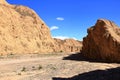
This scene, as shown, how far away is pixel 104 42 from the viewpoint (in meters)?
32.4

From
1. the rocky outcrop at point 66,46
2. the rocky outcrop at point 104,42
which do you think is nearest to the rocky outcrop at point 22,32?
the rocky outcrop at point 66,46

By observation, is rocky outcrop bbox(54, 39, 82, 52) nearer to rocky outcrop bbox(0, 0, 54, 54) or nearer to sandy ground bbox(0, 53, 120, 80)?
rocky outcrop bbox(0, 0, 54, 54)

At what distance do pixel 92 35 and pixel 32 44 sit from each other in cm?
3498

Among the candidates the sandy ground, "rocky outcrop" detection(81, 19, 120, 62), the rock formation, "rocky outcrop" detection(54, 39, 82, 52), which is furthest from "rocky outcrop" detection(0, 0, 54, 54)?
the sandy ground

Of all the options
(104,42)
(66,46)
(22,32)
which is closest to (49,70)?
(104,42)

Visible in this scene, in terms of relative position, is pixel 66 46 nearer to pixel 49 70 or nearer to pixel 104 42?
pixel 104 42

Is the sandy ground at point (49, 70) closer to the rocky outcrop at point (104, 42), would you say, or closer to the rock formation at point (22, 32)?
the rocky outcrop at point (104, 42)

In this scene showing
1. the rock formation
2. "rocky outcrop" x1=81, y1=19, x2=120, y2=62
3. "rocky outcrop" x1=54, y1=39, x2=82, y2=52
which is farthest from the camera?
"rocky outcrop" x1=54, y1=39, x2=82, y2=52

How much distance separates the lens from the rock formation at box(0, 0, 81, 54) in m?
61.5

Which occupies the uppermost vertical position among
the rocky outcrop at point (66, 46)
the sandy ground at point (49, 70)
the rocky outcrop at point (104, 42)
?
the rocky outcrop at point (66, 46)

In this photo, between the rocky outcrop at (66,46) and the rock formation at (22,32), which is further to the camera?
the rocky outcrop at (66,46)

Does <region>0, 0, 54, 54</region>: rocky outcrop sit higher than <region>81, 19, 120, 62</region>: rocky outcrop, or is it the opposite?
<region>0, 0, 54, 54</region>: rocky outcrop

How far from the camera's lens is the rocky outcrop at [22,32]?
202ft

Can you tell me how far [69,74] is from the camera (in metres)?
21.2
